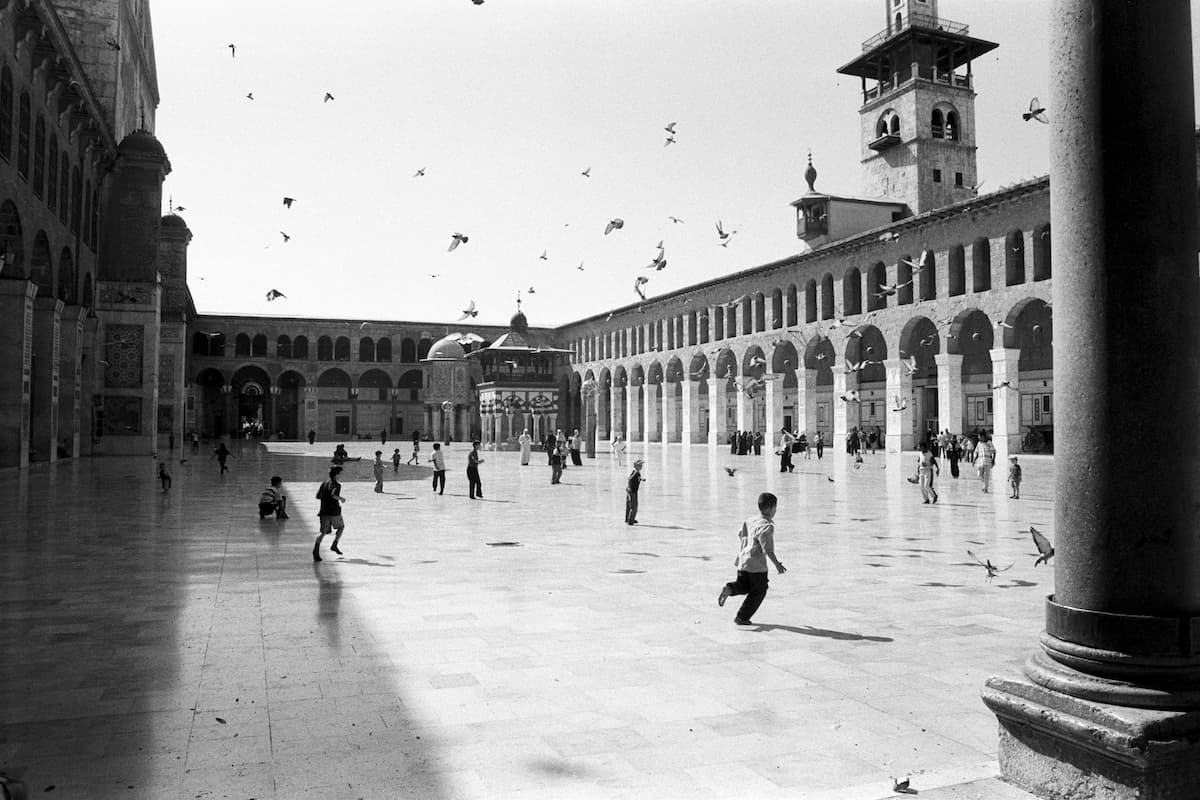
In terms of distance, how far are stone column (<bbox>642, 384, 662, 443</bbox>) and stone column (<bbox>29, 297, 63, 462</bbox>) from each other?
113ft

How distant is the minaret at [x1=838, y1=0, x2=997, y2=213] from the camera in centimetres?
4719

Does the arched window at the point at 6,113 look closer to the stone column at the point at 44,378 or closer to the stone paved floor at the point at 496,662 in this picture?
the stone column at the point at 44,378

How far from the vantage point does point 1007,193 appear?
30016 millimetres

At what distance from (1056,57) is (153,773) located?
184 inches

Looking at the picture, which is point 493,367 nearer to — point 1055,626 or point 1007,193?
point 1007,193

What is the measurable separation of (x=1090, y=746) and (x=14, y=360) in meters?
24.2

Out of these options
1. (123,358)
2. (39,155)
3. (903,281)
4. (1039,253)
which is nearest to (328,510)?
(39,155)

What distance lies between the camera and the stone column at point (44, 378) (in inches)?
969

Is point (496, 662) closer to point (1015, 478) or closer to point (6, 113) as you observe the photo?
point (1015, 478)

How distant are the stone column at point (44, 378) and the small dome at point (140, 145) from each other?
31.7 ft

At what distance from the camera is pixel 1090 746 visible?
3303 mm

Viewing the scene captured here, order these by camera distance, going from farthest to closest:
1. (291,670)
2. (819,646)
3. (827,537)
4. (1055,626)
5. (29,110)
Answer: (29,110), (827,537), (819,646), (291,670), (1055,626)

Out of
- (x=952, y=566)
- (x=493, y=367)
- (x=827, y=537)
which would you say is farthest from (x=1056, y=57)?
(x=493, y=367)

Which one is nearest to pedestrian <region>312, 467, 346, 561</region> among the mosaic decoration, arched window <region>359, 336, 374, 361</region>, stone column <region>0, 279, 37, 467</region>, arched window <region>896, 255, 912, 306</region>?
stone column <region>0, 279, 37, 467</region>
